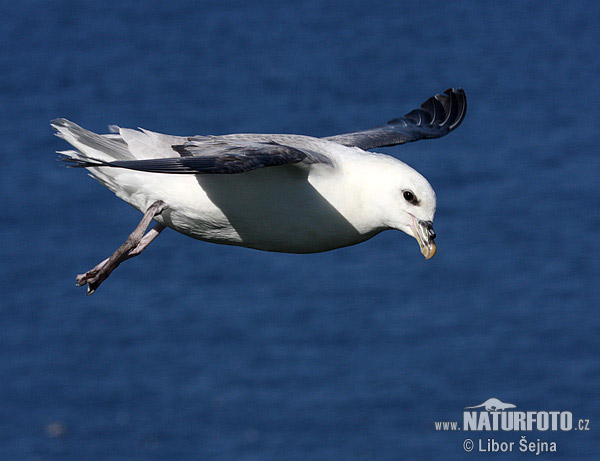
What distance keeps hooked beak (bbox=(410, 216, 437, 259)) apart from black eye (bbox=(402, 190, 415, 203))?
13 centimetres

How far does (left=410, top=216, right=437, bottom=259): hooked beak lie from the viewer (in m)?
8.57

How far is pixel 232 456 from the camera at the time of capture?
4178 cm

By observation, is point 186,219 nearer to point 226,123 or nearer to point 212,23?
point 226,123

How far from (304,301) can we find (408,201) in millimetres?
35616

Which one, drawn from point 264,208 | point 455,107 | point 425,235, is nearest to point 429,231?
point 425,235

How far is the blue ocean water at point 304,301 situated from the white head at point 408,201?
32677 millimetres

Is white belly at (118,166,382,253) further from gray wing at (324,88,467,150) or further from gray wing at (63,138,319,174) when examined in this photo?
gray wing at (324,88,467,150)

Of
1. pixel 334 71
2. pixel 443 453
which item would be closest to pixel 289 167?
pixel 443 453

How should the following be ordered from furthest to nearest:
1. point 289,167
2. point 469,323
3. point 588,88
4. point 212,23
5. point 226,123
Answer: point 212,23
point 588,88
point 226,123
point 469,323
point 289,167

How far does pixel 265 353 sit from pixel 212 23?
71.0 ft

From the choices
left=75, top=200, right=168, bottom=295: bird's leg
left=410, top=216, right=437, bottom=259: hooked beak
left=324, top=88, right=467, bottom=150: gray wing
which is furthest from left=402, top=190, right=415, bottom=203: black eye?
left=324, top=88, right=467, bottom=150: gray wing

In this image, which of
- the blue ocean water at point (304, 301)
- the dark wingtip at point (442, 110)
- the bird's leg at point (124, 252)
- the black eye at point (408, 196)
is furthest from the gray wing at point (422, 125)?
the blue ocean water at point (304, 301)

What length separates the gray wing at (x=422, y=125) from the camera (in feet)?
35.4

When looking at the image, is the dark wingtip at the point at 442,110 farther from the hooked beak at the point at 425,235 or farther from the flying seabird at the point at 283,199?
the hooked beak at the point at 425,235
